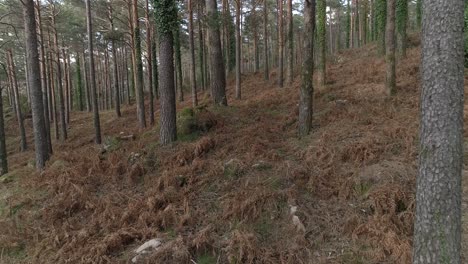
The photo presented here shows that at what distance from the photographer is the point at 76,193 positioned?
6.55m

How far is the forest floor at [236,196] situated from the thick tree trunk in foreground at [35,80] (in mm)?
475

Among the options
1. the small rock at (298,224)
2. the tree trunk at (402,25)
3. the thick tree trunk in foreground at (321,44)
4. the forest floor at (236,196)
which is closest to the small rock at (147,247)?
the forest floor at (236,196)

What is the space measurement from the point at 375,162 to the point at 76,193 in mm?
6238

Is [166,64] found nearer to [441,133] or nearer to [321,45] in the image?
[441,133]

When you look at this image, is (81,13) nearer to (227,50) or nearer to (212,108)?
(227,50)

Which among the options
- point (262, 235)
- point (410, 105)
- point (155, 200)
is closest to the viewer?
point (262, 235)

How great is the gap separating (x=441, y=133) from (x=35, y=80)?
1038 centimetres

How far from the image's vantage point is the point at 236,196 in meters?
5.43

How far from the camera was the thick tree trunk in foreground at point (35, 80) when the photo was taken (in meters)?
9.14

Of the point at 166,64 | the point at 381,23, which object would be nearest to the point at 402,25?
the point at 381,23

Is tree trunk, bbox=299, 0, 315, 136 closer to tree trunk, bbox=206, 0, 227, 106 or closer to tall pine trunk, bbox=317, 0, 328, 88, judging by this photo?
tree trunk, bbox=206, 0, 227, 106

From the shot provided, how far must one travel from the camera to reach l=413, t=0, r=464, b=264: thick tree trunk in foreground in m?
2.91

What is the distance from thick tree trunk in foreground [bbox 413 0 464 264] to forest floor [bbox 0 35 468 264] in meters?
0.75

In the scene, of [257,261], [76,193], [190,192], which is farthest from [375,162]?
[76,193]
